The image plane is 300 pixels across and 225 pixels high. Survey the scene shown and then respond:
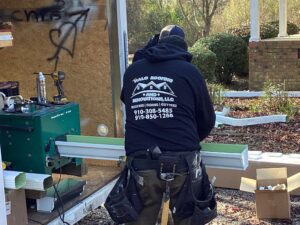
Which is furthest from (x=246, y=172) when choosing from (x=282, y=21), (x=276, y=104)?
(x=282, y=21)

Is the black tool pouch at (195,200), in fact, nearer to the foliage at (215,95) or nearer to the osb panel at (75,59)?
the osb panel at (75,59)

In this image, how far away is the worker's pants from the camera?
151 inches

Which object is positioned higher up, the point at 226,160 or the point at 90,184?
the point at 226,160

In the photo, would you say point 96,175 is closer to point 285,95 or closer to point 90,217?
point 90,217

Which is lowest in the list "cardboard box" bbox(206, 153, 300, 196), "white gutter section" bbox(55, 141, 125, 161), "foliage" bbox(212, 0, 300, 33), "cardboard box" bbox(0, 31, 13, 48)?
"cardboard box" bbox(206, 153, 300, 196)

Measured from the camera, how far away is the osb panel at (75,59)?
5.89m

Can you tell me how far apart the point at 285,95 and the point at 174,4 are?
1440 centimetres

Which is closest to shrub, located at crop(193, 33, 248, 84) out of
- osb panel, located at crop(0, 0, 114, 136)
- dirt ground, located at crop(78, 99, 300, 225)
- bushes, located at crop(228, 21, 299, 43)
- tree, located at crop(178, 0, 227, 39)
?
bushes, located at crop(228, 21, 299, 43)

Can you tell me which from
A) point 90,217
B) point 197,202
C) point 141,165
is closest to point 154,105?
point 141,165

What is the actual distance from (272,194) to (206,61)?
7.41 m

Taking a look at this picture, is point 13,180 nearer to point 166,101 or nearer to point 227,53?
point 166,101

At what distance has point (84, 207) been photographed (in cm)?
512

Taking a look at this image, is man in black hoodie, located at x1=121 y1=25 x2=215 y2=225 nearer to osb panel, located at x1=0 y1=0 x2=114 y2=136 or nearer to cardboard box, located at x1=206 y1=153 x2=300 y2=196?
osb panel, located at x1=0 y1=0 x2=114 y2=136

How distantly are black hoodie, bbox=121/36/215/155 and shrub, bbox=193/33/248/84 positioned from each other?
32.0 feet
